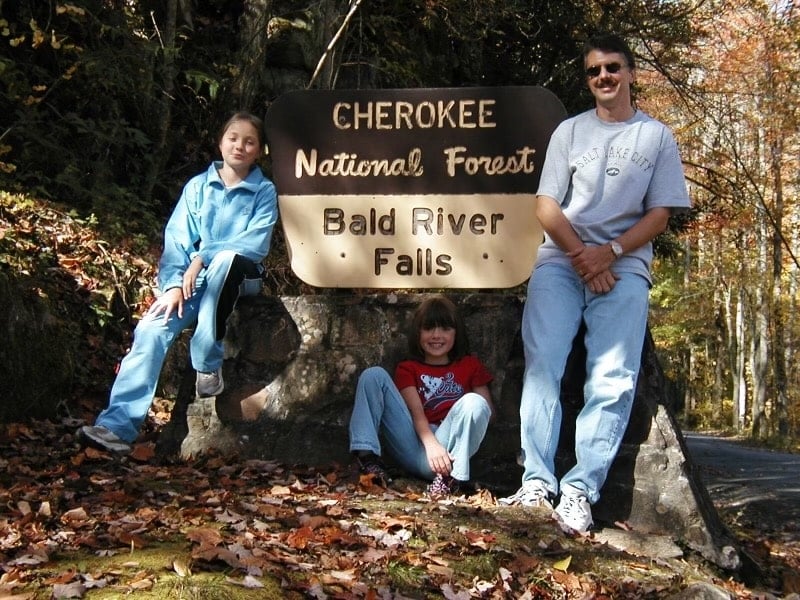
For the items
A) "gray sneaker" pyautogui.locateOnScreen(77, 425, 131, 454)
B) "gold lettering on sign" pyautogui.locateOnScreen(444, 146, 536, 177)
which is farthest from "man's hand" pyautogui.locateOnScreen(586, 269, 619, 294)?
"gray sneaker" pyautogui.locateOnScreen(77, 425, 131, 454)

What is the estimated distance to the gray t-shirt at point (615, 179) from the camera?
4.59 meters

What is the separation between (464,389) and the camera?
15.9ft

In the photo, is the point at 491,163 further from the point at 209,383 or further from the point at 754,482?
the point at 754,482

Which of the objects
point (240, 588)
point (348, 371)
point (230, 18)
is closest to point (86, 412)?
point (348, 371)

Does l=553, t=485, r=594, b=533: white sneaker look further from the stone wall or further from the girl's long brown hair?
the girl's long brown hair

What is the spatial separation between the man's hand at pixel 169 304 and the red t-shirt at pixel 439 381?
1205mm

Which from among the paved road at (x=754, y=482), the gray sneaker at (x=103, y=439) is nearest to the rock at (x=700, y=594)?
the gray sneaker at (x=103, y=439)

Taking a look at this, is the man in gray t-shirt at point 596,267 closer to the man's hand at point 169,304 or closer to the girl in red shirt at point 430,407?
the girl in red shirt at point 430,407

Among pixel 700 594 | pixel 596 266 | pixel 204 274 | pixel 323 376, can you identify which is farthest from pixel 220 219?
pixel 700 594

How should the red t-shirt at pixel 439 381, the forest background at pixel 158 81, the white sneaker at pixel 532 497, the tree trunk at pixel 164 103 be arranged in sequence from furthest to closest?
the tree trunk at pixel 164 103
the forest background at pixel 158 81
the red t-shirt at pixel 439 381
the white sneaker at pixel 532 497

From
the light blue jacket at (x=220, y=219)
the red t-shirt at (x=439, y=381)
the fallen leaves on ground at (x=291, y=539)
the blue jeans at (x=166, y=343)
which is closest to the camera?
the fallen leaves on ground at (x=291, y=539)

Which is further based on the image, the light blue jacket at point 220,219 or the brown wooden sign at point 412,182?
the brown wooden sign at point 412,182

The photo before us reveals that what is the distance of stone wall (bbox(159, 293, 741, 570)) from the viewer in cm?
507

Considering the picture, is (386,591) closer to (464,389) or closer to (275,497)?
(275,497)
